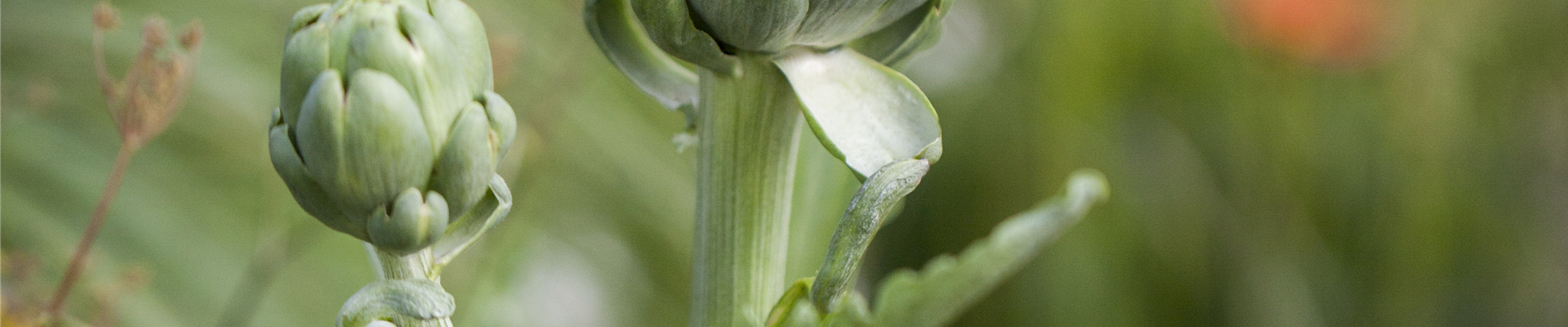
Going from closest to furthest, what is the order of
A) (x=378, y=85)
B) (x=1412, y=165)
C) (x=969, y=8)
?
(x=378, y=85) → (x=1412, y=165) → (x=969, y=8)

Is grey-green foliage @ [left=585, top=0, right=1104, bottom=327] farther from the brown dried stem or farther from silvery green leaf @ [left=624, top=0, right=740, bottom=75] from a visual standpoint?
the brown dried stem

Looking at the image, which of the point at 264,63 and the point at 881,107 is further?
the point at 264,63

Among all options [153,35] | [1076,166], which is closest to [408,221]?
[153,35]

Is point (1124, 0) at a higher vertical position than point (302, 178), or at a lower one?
lower

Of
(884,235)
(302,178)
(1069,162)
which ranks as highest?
(302,178)

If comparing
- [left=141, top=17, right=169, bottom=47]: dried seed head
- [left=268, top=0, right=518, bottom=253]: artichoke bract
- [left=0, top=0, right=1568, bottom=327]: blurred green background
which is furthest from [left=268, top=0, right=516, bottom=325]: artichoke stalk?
[left=0, top=0, right=1568, bottom=327]: blurred green background

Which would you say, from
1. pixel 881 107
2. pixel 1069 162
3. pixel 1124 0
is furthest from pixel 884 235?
pixel 881 107

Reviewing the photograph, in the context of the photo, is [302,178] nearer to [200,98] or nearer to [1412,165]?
[200,98]

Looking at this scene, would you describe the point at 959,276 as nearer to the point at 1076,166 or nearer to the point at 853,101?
the point at 853,101
